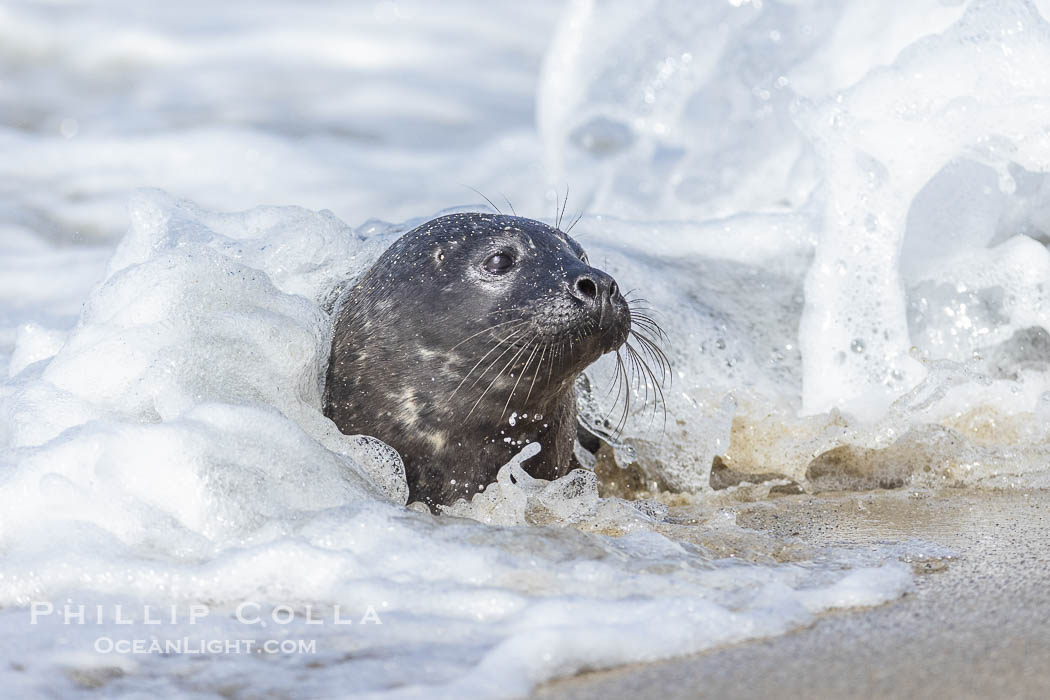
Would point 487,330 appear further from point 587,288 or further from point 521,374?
point 587,288

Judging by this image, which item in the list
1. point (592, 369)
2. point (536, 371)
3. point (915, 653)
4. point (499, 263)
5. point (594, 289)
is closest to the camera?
point (915, 653)

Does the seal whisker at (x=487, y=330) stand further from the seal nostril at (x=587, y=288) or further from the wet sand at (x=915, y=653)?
the wet sand at (x=915, y=653)

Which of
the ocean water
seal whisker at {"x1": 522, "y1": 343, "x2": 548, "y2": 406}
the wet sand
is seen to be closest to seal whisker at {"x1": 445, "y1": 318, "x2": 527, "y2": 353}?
seal whisker at {"x1": 522, "y1": 343, "x2": 548, "y2": 406}

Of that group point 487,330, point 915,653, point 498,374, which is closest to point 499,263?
Result: point 487,330

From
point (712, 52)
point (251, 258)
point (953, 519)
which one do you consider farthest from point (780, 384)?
point (712, 52)

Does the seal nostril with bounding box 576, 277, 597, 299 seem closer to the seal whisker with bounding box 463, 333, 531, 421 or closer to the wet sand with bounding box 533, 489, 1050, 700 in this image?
the seal whisker with bounding box 463, 333, 531, 421

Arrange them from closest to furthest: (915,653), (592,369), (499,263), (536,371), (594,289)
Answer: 1. (915,653)
2. (594,289)
3. (536,371)
4. (499,263)
5. (592,369)

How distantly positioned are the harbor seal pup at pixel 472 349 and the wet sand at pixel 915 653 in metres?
1.29

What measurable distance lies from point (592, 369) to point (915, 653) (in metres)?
2.85

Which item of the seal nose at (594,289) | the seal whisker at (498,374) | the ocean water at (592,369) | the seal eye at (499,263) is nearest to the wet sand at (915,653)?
the ocean water at (592,369)

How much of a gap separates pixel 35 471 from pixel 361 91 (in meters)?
9.25

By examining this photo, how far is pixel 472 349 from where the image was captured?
3887 millimetres

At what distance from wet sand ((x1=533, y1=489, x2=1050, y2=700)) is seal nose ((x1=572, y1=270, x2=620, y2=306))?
4.03 ft

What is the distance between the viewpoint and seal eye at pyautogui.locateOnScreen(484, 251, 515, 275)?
3.95 meters
